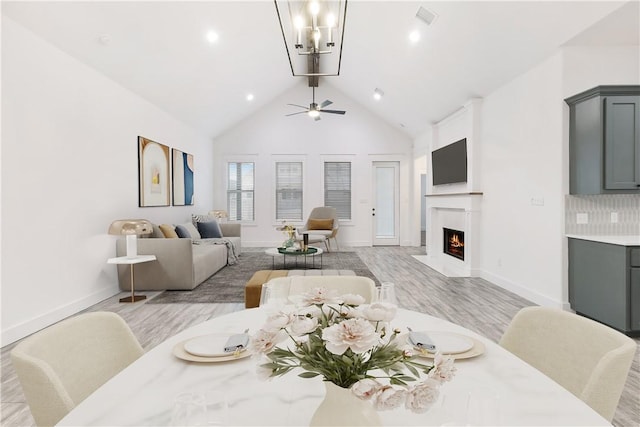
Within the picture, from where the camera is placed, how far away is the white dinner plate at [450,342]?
3.61 ft

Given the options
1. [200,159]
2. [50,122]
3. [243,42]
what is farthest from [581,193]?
[200,159]

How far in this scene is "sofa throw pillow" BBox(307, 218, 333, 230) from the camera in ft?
28.1

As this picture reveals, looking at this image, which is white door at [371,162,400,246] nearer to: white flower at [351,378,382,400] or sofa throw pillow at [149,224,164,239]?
sofa throw pillow at [149,224,164,239]

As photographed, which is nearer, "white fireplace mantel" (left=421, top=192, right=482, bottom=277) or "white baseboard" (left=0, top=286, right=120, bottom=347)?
"white baseboard" (left=0, top=286, right=120, bottom=347)

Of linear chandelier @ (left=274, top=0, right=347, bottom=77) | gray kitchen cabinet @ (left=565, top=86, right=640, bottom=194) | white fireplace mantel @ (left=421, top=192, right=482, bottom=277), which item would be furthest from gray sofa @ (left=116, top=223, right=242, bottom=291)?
gray kitchen cabinet @ (left=565, top=86, right=640, bottom=194)

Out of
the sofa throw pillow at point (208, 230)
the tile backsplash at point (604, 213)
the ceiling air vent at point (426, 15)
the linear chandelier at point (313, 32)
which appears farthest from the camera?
the sofa throw pillow at point (208, 230)

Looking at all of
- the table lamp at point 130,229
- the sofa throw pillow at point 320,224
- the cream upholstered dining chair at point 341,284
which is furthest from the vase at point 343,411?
the sofa throw pillow at point 320,224

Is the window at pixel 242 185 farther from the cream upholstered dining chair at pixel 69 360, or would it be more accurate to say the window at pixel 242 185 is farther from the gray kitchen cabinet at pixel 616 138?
the cream upholstered dining chair at pixel 69 360

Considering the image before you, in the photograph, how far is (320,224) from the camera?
860 centimetres

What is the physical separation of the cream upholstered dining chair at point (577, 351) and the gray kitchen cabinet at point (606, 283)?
8.48 ft

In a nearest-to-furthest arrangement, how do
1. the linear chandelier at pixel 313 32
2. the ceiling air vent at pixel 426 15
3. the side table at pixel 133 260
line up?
the linear chandelier at pixel 313 32 → the side table at pixel 133 260 → the ceiling air vent at pixel 426 15

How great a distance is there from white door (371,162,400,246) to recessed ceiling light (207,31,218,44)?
17.4ft

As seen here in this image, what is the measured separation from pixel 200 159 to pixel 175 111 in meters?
1.86

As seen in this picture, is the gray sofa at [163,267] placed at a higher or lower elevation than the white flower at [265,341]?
lower
